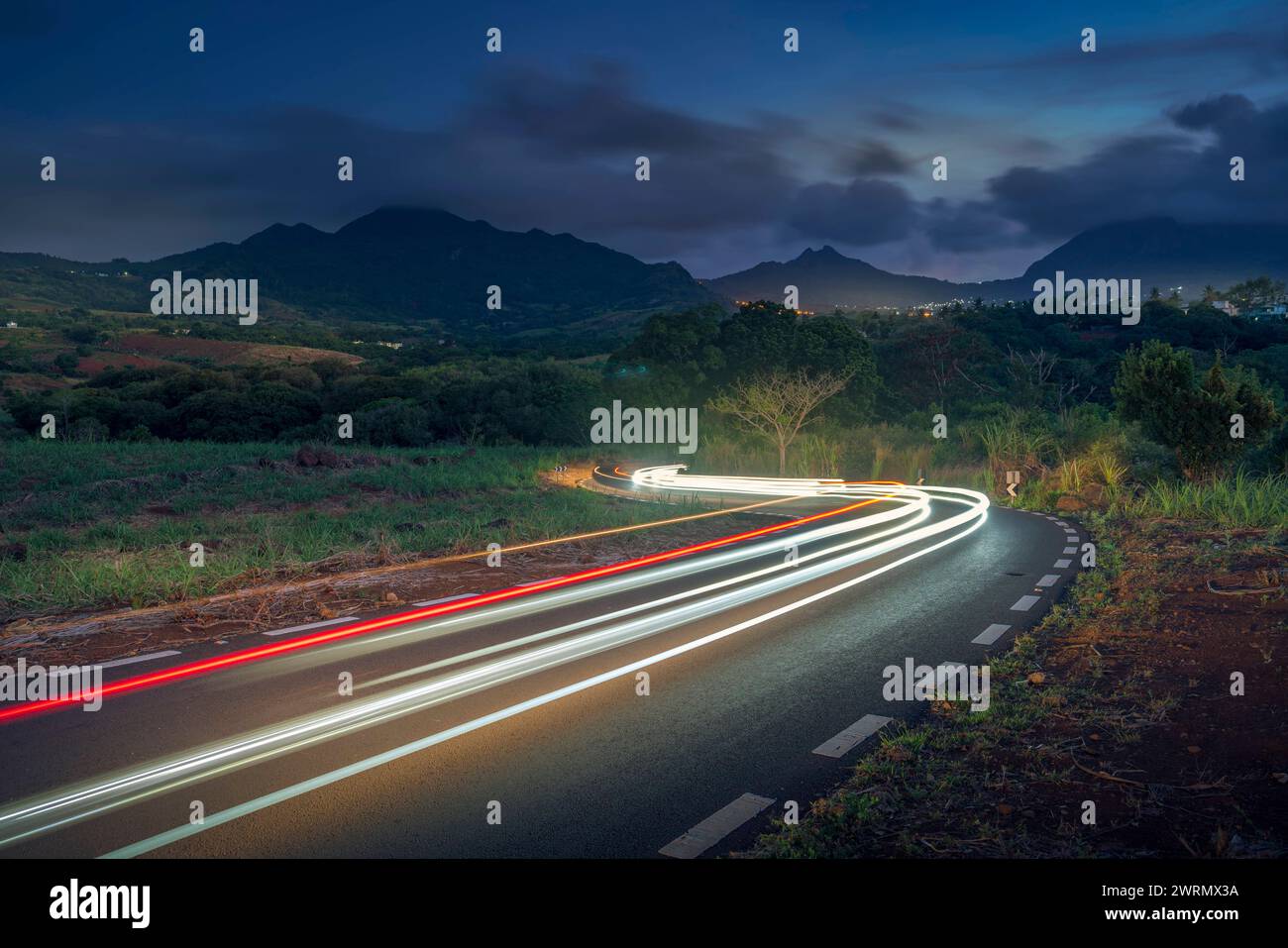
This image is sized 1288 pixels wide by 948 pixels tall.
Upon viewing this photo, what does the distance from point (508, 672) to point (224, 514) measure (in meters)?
12.8

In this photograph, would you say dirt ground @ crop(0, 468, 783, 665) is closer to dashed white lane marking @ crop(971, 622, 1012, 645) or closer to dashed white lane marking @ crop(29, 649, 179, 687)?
dashed white lane marking @ crop(29, 649, 179, 687)

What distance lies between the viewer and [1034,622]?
870 cm

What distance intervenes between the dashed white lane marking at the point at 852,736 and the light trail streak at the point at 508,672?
6.72 ft

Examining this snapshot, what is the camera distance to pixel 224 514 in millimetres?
17266

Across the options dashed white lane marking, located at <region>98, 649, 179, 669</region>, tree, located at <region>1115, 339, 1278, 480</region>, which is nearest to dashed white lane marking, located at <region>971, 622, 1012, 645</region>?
dashed white lane marking, located at <region>98, 649, 179, 669</region>

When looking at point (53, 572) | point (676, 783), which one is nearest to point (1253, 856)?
point (676, 783)

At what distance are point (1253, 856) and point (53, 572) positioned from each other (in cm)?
1194

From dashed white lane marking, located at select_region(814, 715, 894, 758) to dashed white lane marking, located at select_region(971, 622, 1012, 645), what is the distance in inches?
102

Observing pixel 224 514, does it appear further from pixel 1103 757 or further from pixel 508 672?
pixel 1103 757

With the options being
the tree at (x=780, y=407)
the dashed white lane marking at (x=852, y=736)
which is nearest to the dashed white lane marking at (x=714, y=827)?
the dashed white lane marking at (x=852, y=736)

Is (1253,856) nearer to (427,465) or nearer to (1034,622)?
(1034,622)

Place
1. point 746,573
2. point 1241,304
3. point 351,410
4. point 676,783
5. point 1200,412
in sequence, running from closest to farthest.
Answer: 1. point 676,783
2. point 746,573
3. point 1200,412
4. point 351,410
5. point 1241,304

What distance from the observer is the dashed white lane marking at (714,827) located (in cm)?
392

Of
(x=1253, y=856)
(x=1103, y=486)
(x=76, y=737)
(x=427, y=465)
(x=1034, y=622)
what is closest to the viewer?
(x=1253, y=856)
